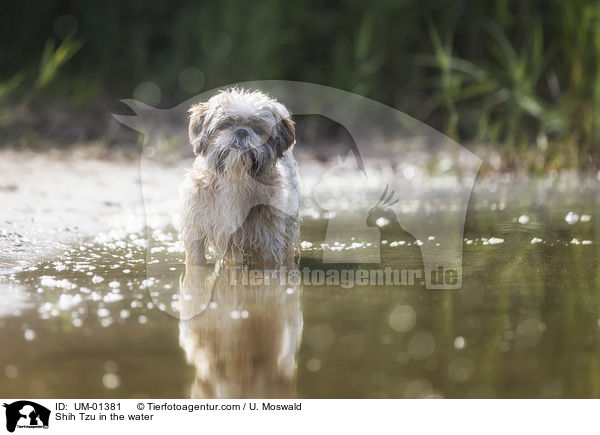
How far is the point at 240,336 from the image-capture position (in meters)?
2.72

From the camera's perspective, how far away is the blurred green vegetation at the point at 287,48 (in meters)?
9.51

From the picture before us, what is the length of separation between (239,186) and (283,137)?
0.41m

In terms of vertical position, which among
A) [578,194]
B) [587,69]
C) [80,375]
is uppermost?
[587,69]

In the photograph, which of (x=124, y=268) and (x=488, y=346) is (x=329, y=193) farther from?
(x=488, y=346)

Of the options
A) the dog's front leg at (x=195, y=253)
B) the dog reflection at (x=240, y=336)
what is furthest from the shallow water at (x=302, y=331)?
the dog's front leg at (x=195, y=253)

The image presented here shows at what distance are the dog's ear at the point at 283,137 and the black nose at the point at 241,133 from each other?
0.63 ft

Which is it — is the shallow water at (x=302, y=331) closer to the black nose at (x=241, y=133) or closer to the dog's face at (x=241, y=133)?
the dog's face at (x=241, y=133)

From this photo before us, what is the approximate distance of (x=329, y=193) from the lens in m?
7.25

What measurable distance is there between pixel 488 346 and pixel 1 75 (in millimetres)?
9408

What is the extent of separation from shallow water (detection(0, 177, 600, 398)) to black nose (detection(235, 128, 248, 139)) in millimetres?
737

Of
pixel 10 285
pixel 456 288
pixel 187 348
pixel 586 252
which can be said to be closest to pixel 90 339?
pixel 187 348

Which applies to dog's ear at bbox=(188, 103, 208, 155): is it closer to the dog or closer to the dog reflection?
the dog
